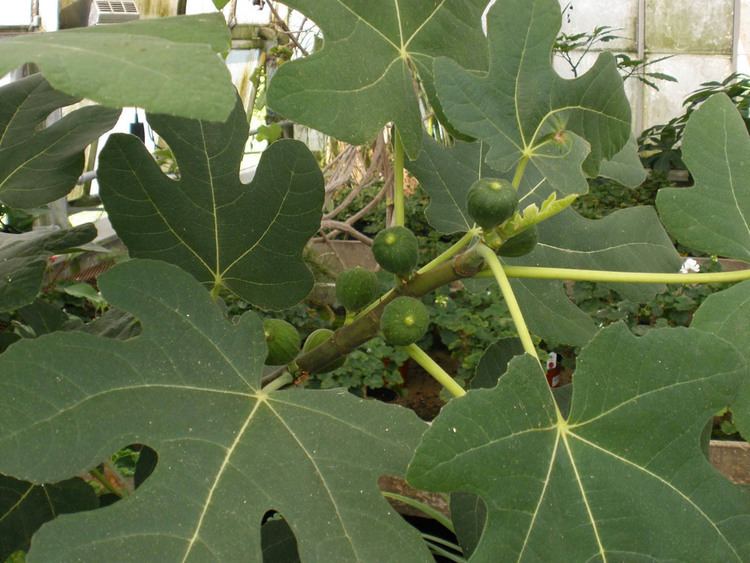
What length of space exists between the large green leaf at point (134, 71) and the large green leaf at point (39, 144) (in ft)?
1.09

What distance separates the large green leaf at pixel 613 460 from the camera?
500 millimetres

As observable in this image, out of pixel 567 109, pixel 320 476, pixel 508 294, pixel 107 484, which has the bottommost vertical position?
pixel 107 484

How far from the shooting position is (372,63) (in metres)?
0.70

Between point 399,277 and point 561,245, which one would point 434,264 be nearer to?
point 399,277

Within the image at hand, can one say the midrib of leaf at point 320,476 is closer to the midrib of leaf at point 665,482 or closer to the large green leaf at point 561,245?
the midrib of leaf at point 665,482

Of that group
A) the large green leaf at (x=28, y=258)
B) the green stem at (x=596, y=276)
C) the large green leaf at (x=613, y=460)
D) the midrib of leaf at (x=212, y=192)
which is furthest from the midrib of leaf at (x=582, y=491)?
the large green leaf at (x=28, y=258)

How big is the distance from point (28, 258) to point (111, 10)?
2.54 metres

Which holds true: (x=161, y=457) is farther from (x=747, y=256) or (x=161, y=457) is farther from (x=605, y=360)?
(x=747, y=256)

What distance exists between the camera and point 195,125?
0.69 metres

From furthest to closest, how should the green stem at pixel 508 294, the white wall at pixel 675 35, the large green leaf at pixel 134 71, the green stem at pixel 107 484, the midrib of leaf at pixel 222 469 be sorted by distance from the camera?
the white wall at pixel 675 35 < the green stem at pixel 107 484 < the green stem at pixel 508 294 < the midrib of leaf at pixel 222 469 < the large green leaf at pixel 134 71

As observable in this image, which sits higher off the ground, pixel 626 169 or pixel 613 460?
pixel 626 169

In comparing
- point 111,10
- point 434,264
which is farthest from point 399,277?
point 111,10

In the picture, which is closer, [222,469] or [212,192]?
[222,469]

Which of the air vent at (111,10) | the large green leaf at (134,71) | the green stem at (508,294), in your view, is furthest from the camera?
the air vent at (111,10)
